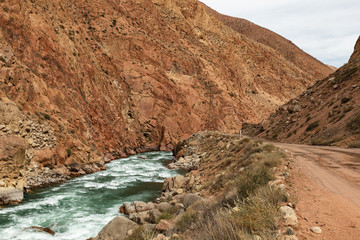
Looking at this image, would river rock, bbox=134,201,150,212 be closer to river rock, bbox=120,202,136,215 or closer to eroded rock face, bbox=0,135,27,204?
river rock, bbox=120,202,136,215

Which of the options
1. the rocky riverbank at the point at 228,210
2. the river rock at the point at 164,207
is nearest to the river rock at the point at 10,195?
the rocky riverbank at the point at 228,210

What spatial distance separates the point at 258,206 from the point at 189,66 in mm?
51073

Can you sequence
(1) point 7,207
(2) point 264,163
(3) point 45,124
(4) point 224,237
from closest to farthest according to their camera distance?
(4) point 224,237 → (2) point 264,163 → (1) point 7,207 → (3) point 45,124

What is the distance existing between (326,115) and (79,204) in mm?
19121

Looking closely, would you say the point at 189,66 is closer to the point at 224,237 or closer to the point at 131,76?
the point at 131,76

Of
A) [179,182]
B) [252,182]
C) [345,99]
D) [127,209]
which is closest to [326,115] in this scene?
[345,99]

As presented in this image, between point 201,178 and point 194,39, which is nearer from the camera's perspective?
point 201,178

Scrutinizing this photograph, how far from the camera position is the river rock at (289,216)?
4.05 meters

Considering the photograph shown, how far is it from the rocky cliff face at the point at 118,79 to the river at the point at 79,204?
9.18 ft

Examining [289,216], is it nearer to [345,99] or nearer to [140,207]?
[140,207]

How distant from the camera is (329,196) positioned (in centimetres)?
579

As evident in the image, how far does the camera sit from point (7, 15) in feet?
74.2

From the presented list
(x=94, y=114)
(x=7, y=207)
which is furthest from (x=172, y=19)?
(x=7, y=207)

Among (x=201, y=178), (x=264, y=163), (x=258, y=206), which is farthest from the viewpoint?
(x=201, y=178)
